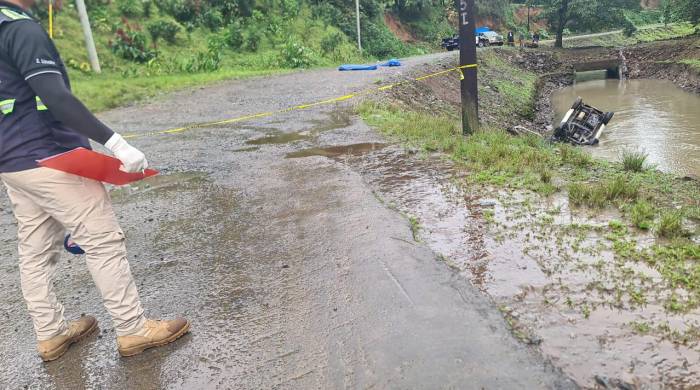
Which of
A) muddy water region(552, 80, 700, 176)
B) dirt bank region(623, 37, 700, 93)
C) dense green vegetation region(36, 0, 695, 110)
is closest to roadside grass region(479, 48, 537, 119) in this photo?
muddy water region(552, 80, 700, 176)

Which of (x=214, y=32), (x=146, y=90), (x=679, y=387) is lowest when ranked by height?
(x=679, y=387)

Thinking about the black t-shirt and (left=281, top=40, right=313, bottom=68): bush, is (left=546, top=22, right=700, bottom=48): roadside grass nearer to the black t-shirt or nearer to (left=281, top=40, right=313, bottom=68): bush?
(left=281, top=40, right=313, bottom=68): bush

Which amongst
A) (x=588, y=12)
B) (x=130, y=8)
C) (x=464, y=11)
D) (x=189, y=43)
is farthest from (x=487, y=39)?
(x=464, y=11)

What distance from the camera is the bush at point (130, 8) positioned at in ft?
69.7

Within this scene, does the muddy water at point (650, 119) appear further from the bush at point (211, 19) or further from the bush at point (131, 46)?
the bush at point (211, 19)

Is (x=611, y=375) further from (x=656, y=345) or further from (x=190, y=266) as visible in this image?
(x=190, y=266)

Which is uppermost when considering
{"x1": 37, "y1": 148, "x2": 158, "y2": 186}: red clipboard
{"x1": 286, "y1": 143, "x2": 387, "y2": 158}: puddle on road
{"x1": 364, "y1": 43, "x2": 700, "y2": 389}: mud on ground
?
{"x1": 37, "y1": 148, "x2": 158, "y2": 186}: red clipboard

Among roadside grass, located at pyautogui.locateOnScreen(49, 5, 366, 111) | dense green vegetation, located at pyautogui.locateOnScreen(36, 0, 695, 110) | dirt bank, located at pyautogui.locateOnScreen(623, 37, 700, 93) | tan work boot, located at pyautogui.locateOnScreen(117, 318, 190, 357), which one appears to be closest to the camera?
tan work boot, located at pyautogui.locateOnScreen(117, 318, 190, 357)

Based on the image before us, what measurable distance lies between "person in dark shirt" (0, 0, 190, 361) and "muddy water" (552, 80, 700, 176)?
9536 mm

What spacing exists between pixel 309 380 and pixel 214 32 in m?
23.7

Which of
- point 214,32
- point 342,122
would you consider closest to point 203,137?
point 342,122

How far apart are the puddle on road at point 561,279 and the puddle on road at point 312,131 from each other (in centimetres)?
339

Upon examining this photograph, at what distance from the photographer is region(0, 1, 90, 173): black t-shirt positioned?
8.08ft

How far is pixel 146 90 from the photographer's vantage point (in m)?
15.2
